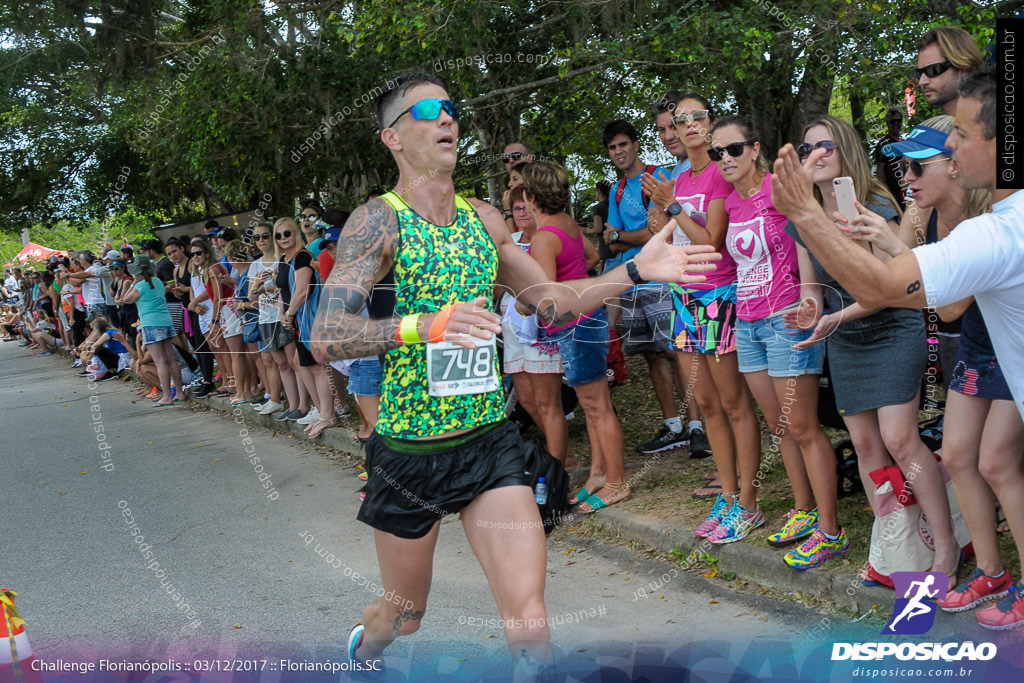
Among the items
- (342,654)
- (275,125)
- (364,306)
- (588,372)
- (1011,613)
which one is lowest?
(342,654)

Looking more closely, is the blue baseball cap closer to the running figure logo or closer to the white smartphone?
the white smartphone

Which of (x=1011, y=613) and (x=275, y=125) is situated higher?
(x=275, y=125)

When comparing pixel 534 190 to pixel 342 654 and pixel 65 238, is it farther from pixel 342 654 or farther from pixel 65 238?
pixel 65 238

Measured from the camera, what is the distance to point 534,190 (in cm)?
551

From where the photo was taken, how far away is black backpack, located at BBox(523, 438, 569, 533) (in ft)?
17.3

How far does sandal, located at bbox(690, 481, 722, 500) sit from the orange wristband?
317 cm

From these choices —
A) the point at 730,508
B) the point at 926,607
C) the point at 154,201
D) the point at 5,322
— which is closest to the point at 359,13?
the point at 730,508

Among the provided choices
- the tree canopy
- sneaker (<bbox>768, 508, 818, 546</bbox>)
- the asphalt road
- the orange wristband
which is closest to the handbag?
the asphalt road

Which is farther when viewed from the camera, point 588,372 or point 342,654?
point 588,372

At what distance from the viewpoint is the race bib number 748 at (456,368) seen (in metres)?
2.97

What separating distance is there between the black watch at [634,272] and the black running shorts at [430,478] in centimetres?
72

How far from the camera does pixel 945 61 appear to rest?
4.52 metres

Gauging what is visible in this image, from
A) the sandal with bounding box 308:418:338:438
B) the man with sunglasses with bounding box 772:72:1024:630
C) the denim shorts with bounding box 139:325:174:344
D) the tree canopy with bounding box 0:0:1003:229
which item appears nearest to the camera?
the man with sunglasses with bounding box 772:72:1024:630

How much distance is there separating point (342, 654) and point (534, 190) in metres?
2.83
